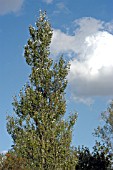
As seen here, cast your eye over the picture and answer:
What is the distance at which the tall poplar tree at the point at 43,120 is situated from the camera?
35.2 m

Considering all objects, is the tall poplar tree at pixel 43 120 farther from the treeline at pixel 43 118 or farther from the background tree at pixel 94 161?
the background tree at pixel 94 161

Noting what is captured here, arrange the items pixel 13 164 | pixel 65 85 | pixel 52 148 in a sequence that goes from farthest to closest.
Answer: pixel 13 164 → pixel 65 85 → pixel 52 148

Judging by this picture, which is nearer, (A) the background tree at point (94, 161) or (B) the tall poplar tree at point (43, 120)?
(B) the tall poplar tree at point (43, 120)

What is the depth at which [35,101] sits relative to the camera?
36406 mm

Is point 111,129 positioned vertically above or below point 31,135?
above

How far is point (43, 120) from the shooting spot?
116ft

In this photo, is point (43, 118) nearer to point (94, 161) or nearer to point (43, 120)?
point (43, 120)

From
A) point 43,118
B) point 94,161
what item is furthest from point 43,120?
point 94,161

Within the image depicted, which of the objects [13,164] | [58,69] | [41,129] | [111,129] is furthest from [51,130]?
[13,164]

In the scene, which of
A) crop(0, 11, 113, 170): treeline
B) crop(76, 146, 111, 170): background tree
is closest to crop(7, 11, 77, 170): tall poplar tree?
crop(0, 11, 113, 170): treeline

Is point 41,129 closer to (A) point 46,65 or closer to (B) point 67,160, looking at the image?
(B) point 67,160

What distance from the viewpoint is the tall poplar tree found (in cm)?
3516

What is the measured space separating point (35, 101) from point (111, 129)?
96.8ft

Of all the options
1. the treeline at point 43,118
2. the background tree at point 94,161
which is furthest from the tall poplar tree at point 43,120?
the background tree at point 94,161
